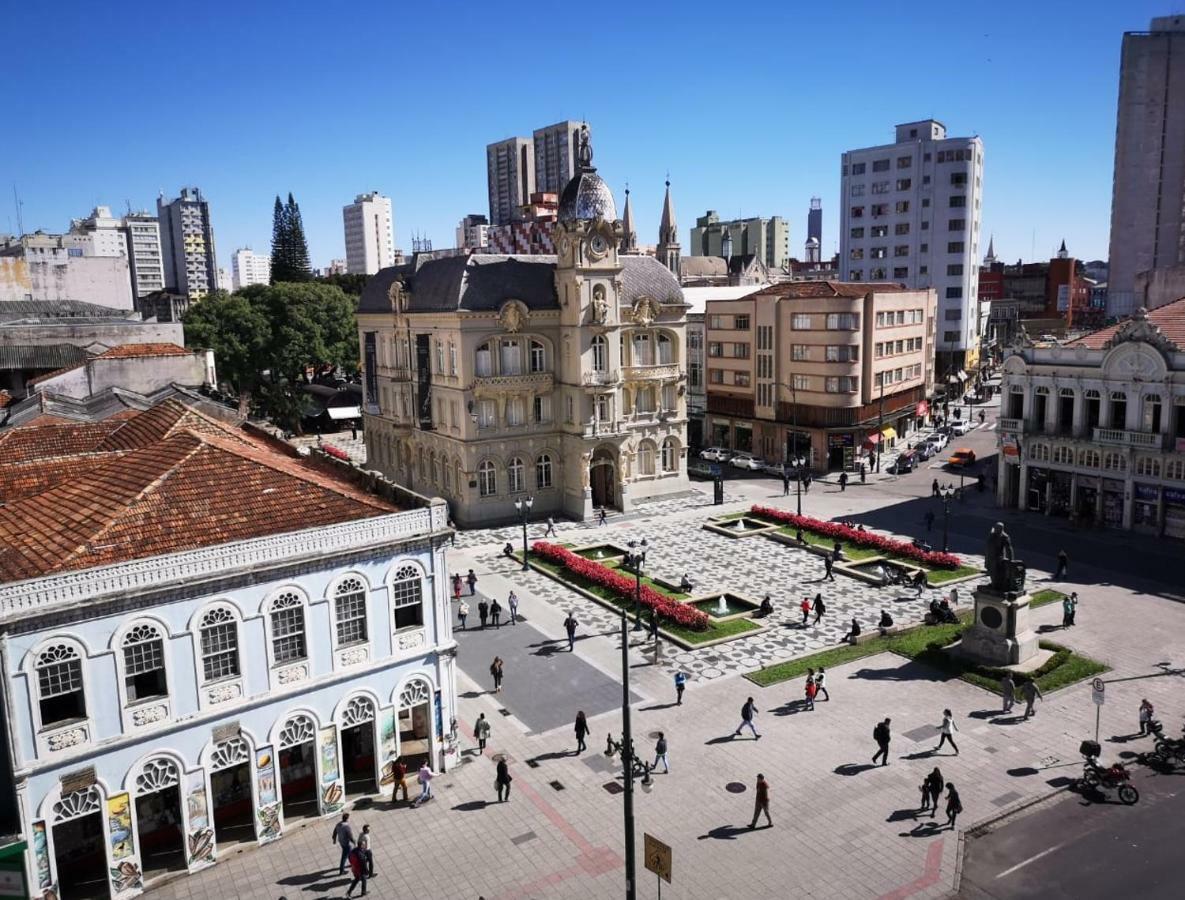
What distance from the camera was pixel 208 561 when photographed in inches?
834

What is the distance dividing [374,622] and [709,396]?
183 feet

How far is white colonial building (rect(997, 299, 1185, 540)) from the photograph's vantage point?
46500 mm

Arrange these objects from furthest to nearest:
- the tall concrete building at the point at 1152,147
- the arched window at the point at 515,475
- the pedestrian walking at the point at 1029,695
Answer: the tall concrete building at the point at 1152,147, the arched window at the point at 515,475, the pedestrian walking at the point at 1029,695

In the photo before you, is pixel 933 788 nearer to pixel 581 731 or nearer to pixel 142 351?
pixel 581 731

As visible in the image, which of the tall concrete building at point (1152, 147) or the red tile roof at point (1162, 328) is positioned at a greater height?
the tall concrete building at point (1152, 147)

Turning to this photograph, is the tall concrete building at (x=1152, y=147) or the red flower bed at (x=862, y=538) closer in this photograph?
the red flower bed at (x=862, y=538)

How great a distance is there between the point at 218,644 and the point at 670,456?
40199 millimetres

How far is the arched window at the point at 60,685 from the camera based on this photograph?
19375mm

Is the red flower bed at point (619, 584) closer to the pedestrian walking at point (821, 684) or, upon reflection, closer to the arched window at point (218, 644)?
the pedestrian walking at point (821, 684)

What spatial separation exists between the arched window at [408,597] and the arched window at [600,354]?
3053cm

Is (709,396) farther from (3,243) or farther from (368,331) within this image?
(3,243)

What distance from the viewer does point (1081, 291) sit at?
16512 centimetres

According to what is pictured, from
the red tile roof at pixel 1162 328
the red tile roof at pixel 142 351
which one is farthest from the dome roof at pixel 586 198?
the red tile roof at pixel 1162 328

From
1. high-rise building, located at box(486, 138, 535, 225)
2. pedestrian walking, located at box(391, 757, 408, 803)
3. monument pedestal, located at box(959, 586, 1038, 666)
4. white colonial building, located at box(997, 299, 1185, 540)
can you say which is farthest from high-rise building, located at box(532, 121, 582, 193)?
pedestrian walking, located at box(391, 757, 408, 803)
